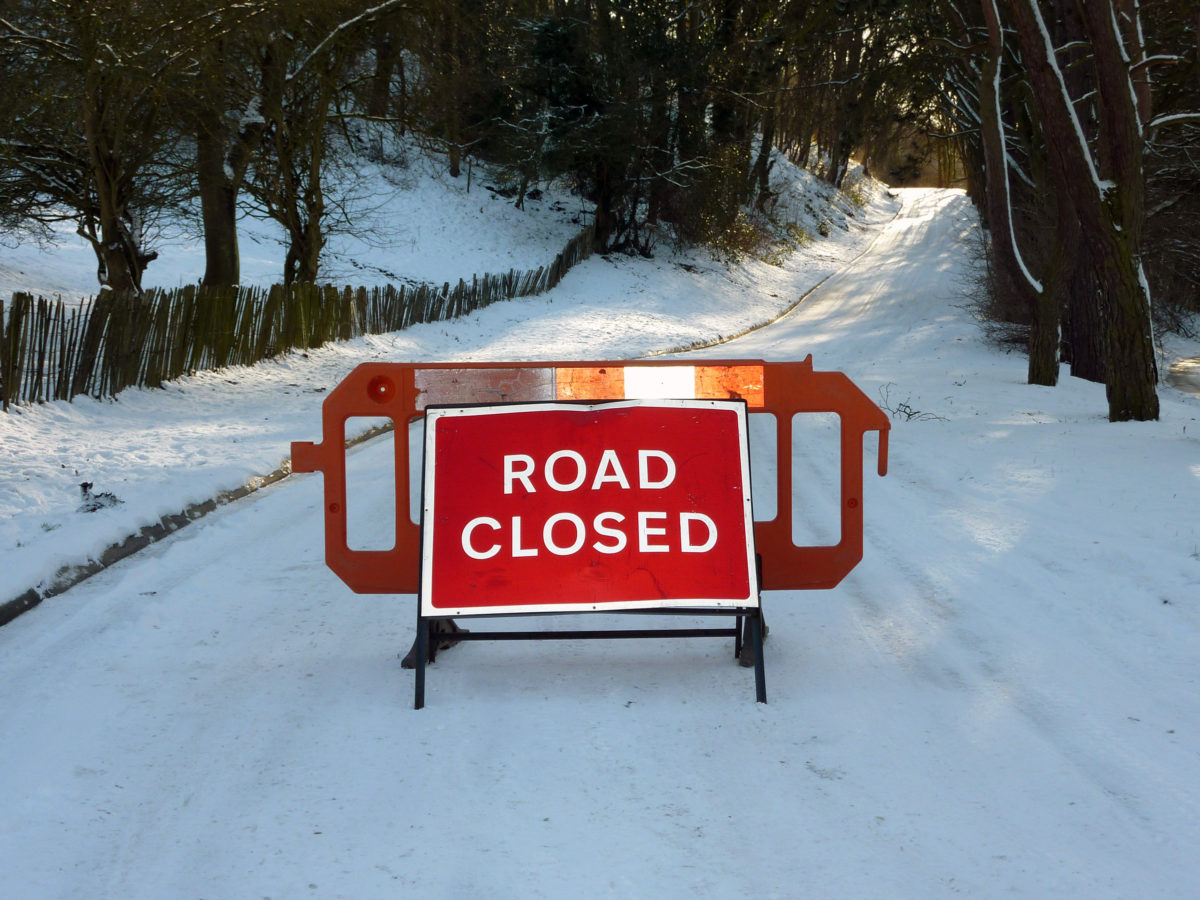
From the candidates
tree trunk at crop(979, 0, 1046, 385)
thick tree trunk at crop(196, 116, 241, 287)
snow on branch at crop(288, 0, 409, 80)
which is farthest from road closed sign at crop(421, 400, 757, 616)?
snow on branch at crop(288, 0, 409, 80)

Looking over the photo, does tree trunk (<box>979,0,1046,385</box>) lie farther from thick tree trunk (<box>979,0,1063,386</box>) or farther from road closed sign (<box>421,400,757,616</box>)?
road closed sign (<box>421,400,757,616</box>)

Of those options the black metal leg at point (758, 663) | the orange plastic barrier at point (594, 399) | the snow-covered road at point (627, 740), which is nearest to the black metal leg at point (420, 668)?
the snow-covered road at point (627, 740)

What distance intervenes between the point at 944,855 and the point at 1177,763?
1130 millimetres

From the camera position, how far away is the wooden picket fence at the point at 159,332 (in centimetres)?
1144

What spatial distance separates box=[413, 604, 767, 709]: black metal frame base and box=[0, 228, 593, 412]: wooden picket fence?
8001 millimetres

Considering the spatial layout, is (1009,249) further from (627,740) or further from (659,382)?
(627,740)

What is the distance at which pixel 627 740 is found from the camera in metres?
4.05

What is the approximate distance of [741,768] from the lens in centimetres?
381

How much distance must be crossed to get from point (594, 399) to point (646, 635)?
3.38 feet

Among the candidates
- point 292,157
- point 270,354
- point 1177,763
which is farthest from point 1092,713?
point 292,157

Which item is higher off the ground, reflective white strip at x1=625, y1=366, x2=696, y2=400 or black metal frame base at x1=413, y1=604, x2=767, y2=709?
reflective white strip at x1=625, y1=366, x2=696, y2=400

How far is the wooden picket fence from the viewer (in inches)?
450

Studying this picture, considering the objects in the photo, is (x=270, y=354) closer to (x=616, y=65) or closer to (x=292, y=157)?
(x=292, y=157)

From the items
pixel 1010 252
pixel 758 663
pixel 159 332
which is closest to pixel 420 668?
pixel 758 663
